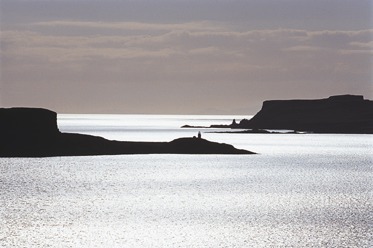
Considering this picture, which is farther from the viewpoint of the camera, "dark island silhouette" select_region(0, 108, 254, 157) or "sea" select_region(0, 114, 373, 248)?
"dark island silhouette" select_region(0, 108, 254, 157)

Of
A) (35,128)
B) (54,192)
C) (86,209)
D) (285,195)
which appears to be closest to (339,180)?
(285,195)

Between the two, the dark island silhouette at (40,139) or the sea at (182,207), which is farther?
the dark island silhouette at (40,139)

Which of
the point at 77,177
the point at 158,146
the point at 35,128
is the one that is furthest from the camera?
the point at 158,146

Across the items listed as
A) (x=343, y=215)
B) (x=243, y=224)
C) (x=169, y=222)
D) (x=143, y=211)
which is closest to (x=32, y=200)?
(x=143, y=211)

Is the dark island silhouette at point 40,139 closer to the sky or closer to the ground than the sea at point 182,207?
closer to the sky

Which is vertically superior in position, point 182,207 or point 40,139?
point 40,139

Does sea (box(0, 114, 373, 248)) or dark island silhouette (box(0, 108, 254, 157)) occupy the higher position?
dark island silhouette (box(0, 108, 254, 157))

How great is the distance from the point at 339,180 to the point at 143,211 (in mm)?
44616

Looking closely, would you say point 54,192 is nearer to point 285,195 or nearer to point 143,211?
point 143,211

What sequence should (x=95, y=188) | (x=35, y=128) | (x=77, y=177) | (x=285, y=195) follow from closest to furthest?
(x=285, y=195), (x=95, y=188), (x=77, y=177), (x=35, y=128)

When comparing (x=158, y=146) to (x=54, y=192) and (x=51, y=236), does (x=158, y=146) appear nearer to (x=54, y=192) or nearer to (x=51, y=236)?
(x=54, y=192)

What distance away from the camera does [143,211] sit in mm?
60969

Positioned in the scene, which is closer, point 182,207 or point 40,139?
point 182,207

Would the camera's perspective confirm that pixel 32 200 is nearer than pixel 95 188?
Yes
